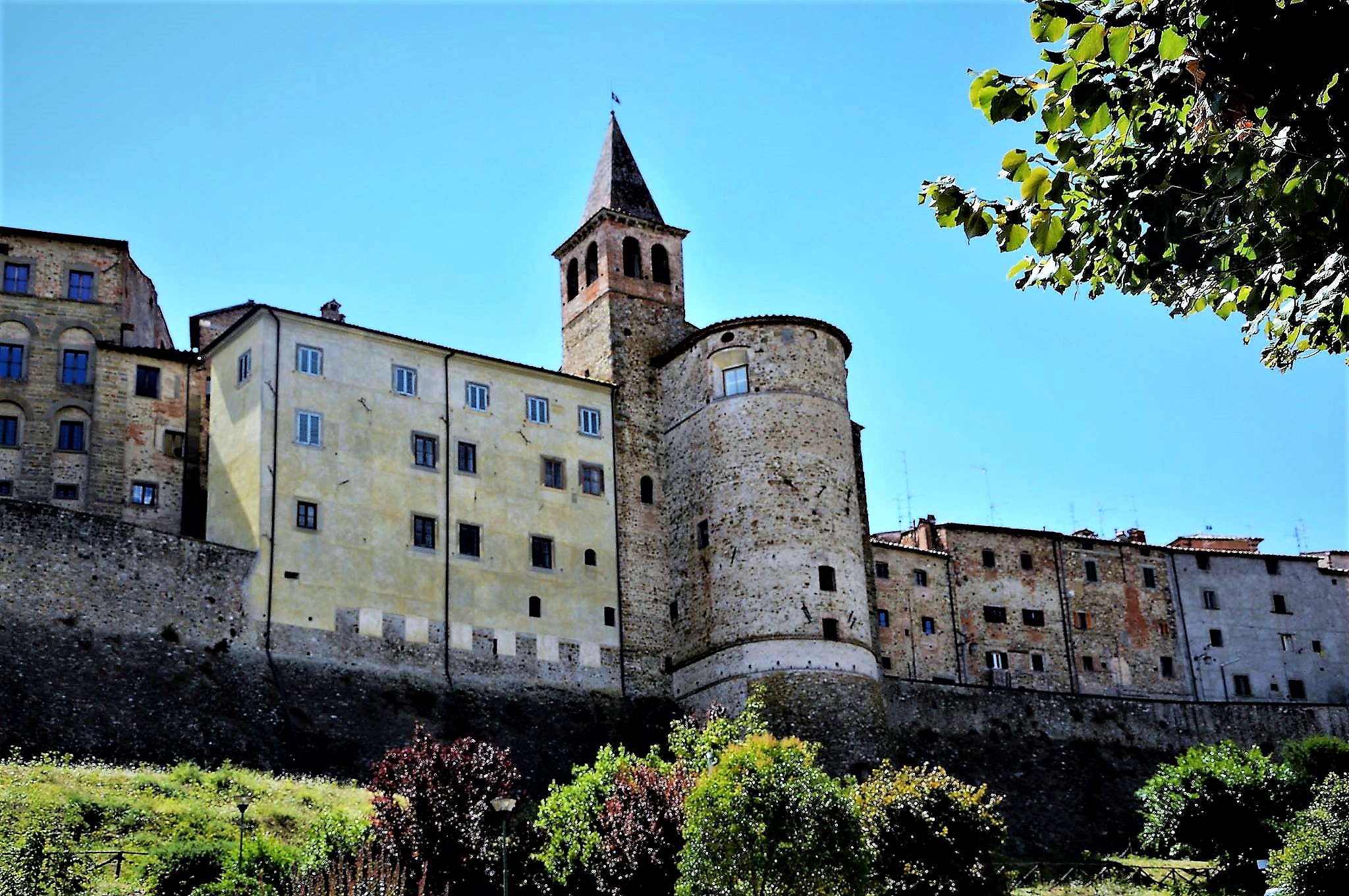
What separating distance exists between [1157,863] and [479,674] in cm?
2127

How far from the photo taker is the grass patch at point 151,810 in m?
30.4

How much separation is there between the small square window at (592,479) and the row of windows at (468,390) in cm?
118

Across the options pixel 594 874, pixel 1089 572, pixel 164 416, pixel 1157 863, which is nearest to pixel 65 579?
pixel 164 416

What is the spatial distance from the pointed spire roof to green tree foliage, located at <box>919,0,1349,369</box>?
152 feet

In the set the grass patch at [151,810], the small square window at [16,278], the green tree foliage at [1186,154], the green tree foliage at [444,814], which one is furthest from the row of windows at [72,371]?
the green tree foliage at [1186,154]

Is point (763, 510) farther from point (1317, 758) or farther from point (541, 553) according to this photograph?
point (1317, 758)

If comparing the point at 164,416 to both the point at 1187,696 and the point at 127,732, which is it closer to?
the point at 127,732

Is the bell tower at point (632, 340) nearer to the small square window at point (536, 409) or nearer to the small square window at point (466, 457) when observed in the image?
the small square window at point (536, 409)

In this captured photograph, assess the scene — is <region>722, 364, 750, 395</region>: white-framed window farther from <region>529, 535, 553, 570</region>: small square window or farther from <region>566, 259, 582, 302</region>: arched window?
<region>566, 259, 582, 302</region>: arched window

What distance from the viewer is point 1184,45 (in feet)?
35.9

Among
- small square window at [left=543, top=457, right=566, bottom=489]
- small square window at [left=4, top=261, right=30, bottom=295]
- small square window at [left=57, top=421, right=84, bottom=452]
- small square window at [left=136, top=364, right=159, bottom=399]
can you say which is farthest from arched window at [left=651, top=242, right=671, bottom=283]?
small square window at [left=4, top=261, right=30, bottom=295]

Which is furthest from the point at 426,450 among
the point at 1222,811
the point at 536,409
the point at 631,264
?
the point at 1222,811

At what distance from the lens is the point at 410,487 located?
1874 inches

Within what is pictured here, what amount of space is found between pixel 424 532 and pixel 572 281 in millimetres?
14582
